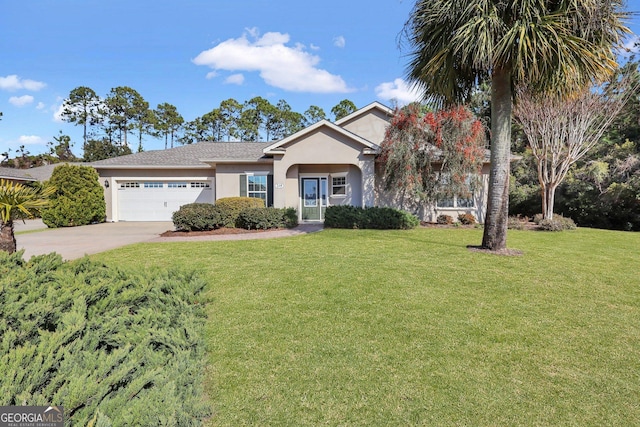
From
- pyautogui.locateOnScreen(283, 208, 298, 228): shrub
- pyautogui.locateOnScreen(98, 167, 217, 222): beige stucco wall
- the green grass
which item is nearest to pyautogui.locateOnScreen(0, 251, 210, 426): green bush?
the green grass

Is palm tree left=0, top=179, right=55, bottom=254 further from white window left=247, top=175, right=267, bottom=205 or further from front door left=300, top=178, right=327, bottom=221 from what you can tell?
front door left=300, top=178, right=327, bottom=221

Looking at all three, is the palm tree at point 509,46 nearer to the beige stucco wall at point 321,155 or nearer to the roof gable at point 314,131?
the roof gable at point 314,131

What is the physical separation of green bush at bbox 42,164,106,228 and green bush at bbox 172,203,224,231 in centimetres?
735

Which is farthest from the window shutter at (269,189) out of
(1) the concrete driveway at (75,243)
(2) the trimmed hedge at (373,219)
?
(1) the concrete driveway at (75,243)

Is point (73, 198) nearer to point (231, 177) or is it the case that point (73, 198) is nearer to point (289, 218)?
point (231, 177)

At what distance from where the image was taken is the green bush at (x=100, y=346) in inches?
69.6

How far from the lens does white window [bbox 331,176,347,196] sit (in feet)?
54.5

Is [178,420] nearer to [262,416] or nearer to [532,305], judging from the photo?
[262,416]

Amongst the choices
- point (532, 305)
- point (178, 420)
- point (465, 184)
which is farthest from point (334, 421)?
point (465, 184)

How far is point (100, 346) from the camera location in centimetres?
278

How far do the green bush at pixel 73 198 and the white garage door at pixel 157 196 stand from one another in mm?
1424

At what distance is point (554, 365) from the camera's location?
129 inches

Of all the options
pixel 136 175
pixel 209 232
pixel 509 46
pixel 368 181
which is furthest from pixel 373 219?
pixel 136 175

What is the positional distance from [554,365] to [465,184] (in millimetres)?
12926
